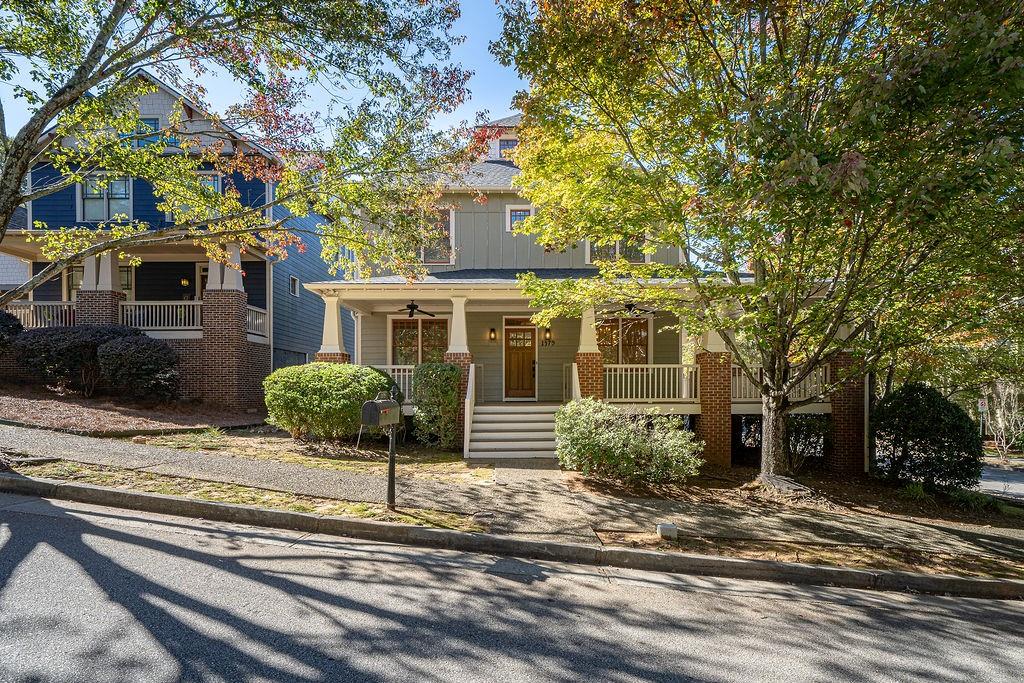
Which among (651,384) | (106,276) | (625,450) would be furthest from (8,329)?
(651,384)

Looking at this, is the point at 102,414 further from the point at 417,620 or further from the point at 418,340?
the point at 417,620

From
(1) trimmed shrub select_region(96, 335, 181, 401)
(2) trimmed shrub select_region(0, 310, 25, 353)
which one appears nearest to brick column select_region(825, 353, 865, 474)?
(1) trimmed shrub select_region(96, 335, 181, 401)

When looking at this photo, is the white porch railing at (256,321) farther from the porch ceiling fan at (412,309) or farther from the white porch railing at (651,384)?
the white porch railing at (651,384)

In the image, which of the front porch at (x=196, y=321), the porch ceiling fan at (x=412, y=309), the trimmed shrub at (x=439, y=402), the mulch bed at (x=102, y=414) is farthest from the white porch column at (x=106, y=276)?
the trimmed shrub at (x=439, y=402)

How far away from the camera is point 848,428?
10.9 metres

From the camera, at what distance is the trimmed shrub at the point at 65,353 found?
1215cm

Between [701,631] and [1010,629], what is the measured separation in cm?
256

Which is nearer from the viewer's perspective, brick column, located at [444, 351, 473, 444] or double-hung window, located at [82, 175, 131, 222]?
brick column, located at [444, 351, 473, 444]

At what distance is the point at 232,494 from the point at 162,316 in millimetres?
10375

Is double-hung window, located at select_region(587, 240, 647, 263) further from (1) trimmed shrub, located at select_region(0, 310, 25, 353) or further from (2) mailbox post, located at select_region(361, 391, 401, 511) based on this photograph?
(1) trimmed shrub, located at select_region(0, 310, 25, 353)

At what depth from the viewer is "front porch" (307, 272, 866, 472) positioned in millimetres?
10914

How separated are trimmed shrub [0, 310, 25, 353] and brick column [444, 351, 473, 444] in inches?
410

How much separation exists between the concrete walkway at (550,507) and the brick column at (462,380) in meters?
2.64

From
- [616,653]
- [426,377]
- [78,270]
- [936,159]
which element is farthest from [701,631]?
[78,270]
